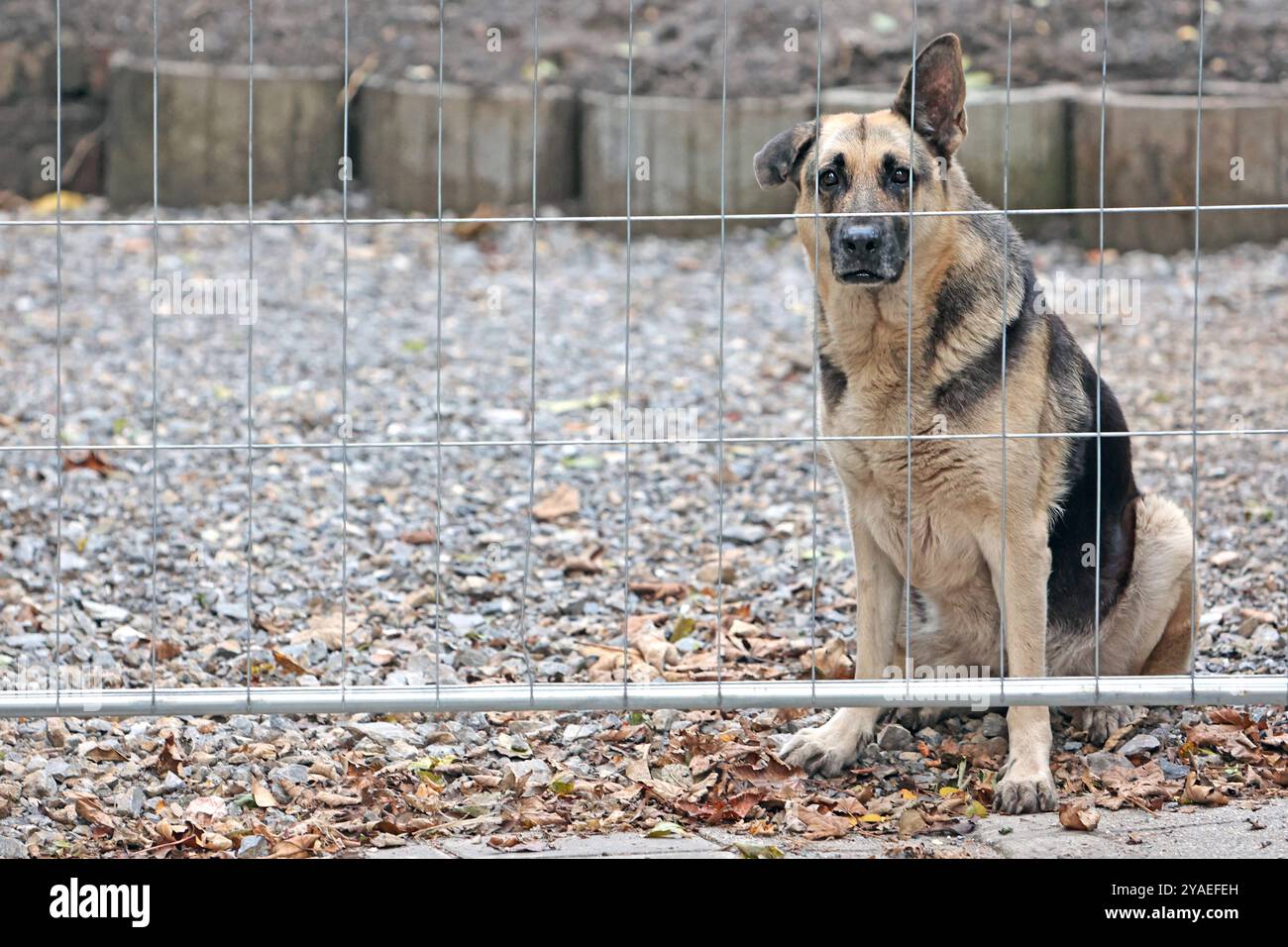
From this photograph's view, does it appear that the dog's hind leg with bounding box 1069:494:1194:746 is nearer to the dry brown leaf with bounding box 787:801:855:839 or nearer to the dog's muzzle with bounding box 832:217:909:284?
the dry brown leaf with bounding box 787:801:855:839

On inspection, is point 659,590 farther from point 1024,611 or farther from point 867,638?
point 1024,611

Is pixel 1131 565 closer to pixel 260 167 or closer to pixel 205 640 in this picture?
pixel 205 640

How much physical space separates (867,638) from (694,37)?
26.7ft

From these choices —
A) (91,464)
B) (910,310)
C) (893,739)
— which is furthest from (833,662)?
(91,464)

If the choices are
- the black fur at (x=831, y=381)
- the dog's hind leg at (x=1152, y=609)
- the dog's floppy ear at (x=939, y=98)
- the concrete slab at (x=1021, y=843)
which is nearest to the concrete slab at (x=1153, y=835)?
the concrete slab at (x=1021, y=843)

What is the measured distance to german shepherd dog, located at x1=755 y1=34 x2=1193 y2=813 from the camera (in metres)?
4.15

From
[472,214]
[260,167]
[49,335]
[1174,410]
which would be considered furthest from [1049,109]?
[49,335]

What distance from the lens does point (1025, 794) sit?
3.95 metres

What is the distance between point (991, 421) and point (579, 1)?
908cm

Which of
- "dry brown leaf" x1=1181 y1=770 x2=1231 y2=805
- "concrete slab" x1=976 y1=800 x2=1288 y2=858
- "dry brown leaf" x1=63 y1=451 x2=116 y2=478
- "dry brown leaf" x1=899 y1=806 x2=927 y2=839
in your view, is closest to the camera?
"concrete slab" x1=976 y1=800 x2=1288 y2=858

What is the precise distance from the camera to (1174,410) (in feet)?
25.0

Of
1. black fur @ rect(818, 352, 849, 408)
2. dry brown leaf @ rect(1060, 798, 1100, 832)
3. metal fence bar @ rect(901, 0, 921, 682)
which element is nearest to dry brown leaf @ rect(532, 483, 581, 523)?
black fur @ rect(818, 352, 849, 408)

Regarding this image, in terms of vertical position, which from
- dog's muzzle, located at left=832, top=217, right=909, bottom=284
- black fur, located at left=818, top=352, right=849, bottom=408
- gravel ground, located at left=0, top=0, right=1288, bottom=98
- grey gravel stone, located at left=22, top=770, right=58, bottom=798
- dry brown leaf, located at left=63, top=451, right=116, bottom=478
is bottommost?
grey gravel stone, located at left=22, top=770, right=58, bottom=798

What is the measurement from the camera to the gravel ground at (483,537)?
4.03 metres
